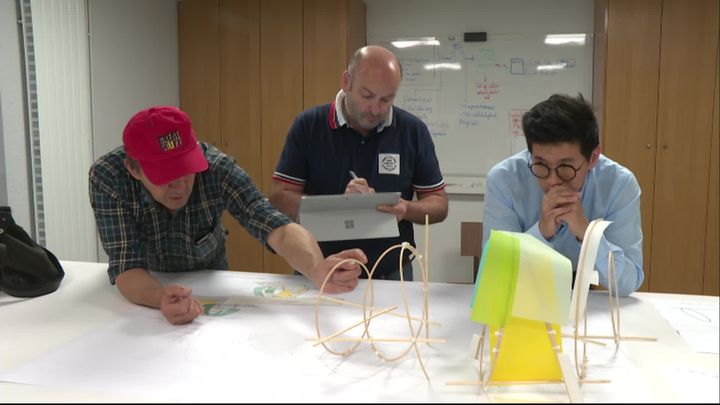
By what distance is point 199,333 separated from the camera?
1.31 meters

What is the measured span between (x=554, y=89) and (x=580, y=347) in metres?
3.14

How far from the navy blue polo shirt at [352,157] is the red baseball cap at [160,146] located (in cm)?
72

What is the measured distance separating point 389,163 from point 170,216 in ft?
2.82

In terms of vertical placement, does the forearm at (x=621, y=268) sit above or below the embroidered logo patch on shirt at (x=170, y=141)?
below

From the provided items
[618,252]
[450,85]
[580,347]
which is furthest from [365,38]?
[580,347]

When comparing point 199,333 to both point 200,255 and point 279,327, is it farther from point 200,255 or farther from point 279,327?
point 200,255

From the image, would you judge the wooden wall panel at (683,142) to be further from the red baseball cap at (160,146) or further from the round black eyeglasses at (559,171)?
the red baseball cap at (160,146)

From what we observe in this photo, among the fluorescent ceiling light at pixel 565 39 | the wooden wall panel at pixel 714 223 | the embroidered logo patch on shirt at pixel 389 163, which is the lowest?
the wooden wall panel at pixel 714 223

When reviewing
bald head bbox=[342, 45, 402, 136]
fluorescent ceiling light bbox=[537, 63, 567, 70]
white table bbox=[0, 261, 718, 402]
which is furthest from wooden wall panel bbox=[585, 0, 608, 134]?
white table bbox=[0, 261, 718, 402]

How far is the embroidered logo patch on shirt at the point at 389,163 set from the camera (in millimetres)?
2203

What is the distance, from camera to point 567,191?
1545 millimetres

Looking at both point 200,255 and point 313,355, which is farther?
point 200,255

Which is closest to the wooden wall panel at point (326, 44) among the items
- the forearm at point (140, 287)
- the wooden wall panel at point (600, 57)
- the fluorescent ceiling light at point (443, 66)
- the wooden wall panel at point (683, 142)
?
the fluorescent ceiling light at point (443, 66)

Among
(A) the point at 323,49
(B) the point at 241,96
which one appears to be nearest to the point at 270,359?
(A) the point at 323,49
